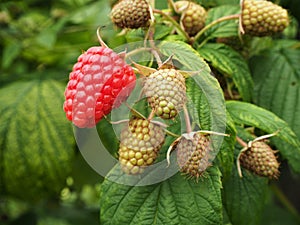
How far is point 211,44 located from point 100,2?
0.78 meters

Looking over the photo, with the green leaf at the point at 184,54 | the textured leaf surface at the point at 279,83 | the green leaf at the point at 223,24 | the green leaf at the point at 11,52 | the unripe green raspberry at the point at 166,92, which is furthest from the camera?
the green leaf at the point at 11,52

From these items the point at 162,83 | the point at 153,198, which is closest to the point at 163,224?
the point at 153,198

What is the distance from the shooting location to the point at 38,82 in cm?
151

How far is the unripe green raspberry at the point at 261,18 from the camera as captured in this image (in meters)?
1.04

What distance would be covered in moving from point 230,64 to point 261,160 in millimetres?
209

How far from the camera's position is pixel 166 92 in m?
0.77

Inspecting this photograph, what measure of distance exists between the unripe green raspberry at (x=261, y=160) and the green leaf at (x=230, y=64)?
0.49 feet

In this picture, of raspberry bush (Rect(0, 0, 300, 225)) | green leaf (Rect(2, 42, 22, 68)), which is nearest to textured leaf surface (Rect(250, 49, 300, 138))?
raspberry bush (Rect(0, 0, 300, 225))

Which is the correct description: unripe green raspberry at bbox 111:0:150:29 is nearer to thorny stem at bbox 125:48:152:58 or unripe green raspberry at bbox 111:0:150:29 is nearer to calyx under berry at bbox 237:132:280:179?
thorny stem at bbox 125:48:152:58

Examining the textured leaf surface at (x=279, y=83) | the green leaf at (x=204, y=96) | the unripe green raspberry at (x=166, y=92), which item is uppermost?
the unripe green raspberry at (x=166, y=92)

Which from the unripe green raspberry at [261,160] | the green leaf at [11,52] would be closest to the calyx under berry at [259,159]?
the unripe green raspberry at [261,160]

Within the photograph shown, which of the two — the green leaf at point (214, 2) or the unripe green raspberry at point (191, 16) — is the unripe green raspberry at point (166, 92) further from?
Answer: the green leaf at point (214, 2)

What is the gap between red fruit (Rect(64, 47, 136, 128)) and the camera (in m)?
0.83

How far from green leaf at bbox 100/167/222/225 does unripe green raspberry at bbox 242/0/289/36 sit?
315mm
